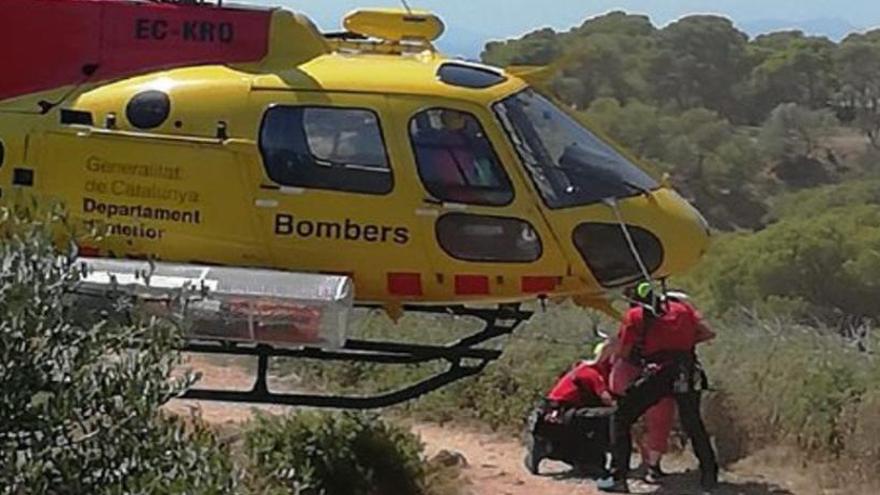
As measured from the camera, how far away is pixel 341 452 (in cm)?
955

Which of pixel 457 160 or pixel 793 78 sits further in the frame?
pixel 793 78

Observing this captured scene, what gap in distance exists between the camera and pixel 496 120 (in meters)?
8.80

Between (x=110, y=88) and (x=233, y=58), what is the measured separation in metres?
0.70

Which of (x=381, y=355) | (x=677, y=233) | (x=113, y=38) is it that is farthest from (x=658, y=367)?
(x=113, y=38)

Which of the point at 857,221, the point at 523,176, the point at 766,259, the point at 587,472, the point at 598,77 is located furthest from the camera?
the point at 598,77

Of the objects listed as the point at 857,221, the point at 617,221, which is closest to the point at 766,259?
the point at 857,221

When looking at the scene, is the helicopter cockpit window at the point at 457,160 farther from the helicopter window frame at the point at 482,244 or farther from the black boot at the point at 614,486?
the black boot at the point at 614,486

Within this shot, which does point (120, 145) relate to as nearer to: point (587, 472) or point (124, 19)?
point (124, 19)

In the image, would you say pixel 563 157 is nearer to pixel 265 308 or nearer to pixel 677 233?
pixel 677 233

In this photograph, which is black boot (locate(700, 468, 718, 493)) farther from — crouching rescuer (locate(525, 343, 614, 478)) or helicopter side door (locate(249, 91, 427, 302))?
helicopter side door (locate(249, 91, 427, 302))

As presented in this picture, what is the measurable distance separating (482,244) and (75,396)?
177 inches

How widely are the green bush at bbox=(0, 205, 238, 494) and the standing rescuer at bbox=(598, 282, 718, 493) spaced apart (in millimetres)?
5256

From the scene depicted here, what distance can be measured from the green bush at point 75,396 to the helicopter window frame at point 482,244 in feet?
13.2

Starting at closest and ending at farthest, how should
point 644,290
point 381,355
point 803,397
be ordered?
1. point 644,290
2. point 381,355
3. point 803,397
